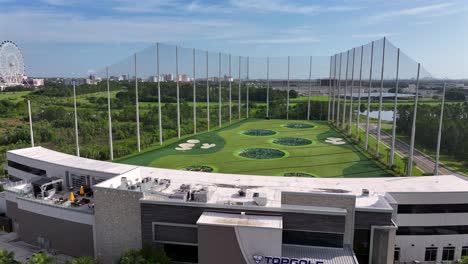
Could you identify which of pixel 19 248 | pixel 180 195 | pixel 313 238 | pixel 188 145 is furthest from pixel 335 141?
pixel 19 248

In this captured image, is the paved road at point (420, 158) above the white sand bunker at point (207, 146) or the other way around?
the other way around

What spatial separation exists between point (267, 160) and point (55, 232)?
21574mm

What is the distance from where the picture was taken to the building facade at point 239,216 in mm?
17438

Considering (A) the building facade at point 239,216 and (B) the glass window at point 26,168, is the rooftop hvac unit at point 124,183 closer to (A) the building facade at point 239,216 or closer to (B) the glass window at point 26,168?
(A) the building facade at point 239,216

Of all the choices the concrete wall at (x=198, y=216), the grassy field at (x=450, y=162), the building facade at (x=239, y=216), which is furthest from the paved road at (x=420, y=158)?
the concrete wall at (x=198, y=216)

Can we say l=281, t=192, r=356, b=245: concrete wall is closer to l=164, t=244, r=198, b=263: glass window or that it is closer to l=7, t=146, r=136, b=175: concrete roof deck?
l=164, t=244, r=198, b=263: glass window

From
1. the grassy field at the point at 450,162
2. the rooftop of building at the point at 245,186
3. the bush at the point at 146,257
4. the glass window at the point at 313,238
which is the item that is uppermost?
the rooftop of building at the point at 245,186

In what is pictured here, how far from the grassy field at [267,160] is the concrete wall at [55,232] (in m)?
12.7

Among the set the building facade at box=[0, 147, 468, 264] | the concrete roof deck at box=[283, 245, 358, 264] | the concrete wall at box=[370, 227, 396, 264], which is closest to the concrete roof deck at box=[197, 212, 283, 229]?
the building facade at box=[0, 147, 468, 264]

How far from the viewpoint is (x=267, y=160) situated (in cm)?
3719

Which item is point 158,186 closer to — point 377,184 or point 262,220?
point 262,220

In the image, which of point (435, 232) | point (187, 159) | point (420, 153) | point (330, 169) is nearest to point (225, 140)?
point (187, 159)

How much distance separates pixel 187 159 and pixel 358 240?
22722 millimetres

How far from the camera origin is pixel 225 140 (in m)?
48.4
